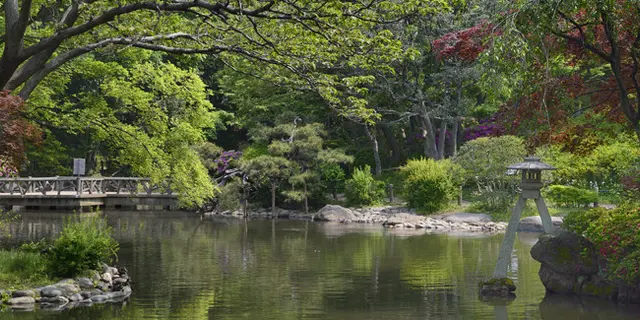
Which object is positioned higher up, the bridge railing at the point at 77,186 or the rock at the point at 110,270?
the bridge railing at the point at 77,186

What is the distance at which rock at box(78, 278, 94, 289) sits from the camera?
1268cm

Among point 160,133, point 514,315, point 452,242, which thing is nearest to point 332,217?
point 452,242

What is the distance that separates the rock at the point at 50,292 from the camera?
1202 centimetres

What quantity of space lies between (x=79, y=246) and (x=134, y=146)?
3.75 metres

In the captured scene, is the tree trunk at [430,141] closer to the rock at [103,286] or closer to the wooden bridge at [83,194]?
the wooden bridge at [83,194]

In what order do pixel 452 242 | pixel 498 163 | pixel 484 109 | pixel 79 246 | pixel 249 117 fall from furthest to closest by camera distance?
pixel 249 117
pixel 484 109
pixel 498 163
pixel 452 242
pixel 79 246

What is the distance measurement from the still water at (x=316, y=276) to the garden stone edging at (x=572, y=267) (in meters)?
0.35

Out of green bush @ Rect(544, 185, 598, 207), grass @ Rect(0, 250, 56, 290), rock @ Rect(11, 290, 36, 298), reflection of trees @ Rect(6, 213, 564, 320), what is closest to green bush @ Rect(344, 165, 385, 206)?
reflection of trees @ Rect(6, 213, 564, 320)

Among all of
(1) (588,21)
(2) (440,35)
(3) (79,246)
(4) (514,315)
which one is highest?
(2) (440,35)

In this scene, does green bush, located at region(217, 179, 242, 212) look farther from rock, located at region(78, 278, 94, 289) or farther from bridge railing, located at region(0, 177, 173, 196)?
rock, located at region(78, 278, 94, 289)

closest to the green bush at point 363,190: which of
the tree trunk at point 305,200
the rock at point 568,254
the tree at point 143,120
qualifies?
the tree trunk at point 305,200

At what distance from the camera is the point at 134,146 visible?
632 inches

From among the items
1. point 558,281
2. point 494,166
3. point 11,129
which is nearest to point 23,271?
point 11,129

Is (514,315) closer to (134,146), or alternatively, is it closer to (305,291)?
(305,291)
